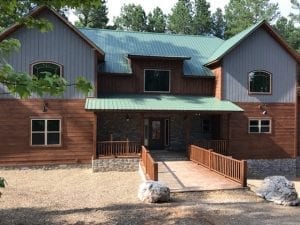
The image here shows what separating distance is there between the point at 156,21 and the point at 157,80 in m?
38.1

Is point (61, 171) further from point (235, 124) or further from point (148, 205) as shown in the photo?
point (235, 124)

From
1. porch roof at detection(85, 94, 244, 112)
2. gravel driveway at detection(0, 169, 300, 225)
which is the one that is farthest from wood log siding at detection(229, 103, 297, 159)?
gravel driveway at detection(0, 169, 300, 225)

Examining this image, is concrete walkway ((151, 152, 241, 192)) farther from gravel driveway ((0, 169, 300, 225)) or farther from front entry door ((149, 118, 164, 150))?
front entry door ((149, 118, 164, 150))

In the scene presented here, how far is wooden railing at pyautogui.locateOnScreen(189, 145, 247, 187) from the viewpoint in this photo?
44.9ft

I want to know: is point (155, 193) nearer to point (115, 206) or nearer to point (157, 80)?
point (115, 206)

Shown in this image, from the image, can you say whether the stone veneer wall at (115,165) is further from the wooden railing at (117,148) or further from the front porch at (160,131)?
the front porch at (160,131)

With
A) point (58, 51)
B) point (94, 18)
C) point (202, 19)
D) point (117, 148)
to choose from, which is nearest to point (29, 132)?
point (58, 51)

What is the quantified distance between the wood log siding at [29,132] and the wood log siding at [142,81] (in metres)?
2.38

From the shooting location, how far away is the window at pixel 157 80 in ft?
68.4

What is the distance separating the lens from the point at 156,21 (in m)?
57.0

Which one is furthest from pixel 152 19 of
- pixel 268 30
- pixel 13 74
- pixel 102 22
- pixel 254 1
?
pixel 13 74

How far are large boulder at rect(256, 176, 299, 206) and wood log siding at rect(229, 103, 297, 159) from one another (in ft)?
27.2


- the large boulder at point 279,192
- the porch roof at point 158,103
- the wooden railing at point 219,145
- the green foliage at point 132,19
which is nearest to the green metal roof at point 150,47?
the porch roof at point 158,103

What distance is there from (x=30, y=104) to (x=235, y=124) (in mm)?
11283
